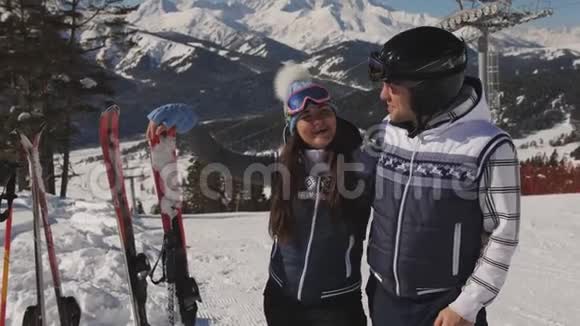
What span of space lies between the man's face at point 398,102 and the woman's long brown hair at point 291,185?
41cm

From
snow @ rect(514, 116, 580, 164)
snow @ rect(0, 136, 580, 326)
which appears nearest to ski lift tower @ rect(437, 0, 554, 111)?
snow @ rect(0, 136, 580, 326)

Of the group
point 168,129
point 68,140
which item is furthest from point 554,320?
point 68,140

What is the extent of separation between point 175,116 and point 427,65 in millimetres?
1284

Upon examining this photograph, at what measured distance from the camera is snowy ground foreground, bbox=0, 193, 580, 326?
4.09 metres

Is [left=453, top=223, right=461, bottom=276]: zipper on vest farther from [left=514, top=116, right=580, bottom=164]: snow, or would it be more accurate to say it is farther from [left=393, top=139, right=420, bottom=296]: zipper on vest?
[left=514, top=116, right=580, bottom=164]: snow

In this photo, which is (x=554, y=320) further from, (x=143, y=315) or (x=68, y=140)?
(x=68, y=140)

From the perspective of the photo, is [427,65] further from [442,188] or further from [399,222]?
[399,222]

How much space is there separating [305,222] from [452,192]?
0.72 m

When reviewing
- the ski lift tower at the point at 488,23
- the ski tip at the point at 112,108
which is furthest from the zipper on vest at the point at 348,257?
the ski lift tower at the point at 488,23

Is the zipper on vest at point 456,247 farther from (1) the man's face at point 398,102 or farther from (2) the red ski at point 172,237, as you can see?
(2) the red ski at point 172,237

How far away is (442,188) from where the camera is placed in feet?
5.50

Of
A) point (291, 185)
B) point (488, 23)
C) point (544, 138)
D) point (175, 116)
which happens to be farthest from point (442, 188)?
point (544, 138)

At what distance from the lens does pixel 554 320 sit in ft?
14.4

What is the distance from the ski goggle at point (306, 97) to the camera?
2.19 metres
